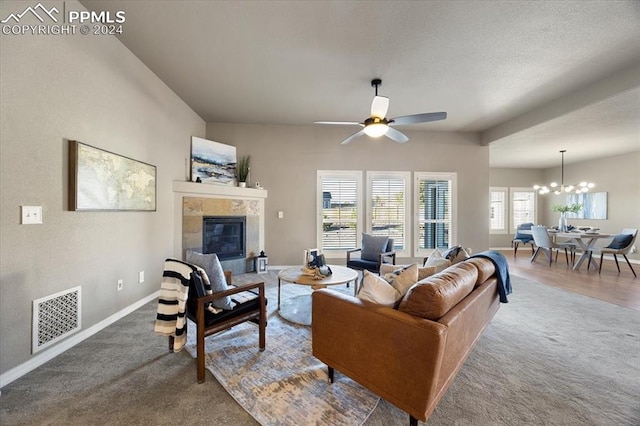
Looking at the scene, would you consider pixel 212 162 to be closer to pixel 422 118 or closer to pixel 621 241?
pixel 422 118

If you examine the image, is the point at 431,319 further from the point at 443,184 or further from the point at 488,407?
the point at 443,184

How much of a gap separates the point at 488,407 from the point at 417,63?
3.35 m

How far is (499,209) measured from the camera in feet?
28.6

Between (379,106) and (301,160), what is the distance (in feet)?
8.52

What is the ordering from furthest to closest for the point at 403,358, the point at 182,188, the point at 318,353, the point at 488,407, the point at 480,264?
the point at 182,188
the point at 480,264
the point at 318,353
the point at 488,407
the point at 403,358

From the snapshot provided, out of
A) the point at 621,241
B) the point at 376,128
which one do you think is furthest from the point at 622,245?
the point at 376,128

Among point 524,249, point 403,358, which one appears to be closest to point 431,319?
point 403,358

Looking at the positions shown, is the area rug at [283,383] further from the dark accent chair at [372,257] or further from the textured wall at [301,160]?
the textured wall at [301,160]

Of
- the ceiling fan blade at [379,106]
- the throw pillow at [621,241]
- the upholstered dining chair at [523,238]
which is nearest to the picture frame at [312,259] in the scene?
the ceiling fan blade at [379,106]

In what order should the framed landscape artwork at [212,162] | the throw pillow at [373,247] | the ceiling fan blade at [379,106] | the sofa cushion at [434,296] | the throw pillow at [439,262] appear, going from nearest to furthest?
the sofa cushion at [434,296] < the throw pillow at [439,262] < the ceiling fan blade at [379,106] < the throw pillow at [373,247] < the framed landscape artwork at [212,162]

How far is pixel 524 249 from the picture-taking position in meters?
8.63

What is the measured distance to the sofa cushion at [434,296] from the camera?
1413 millimetres

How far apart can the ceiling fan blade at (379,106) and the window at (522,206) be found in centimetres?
806

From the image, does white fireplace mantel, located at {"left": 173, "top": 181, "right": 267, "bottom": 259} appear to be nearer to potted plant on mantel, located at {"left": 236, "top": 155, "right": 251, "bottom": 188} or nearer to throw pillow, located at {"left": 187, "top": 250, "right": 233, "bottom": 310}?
potted plant on mantel, located at {"left": 236, "top": 155, "right": 251, "bottom": 188}
